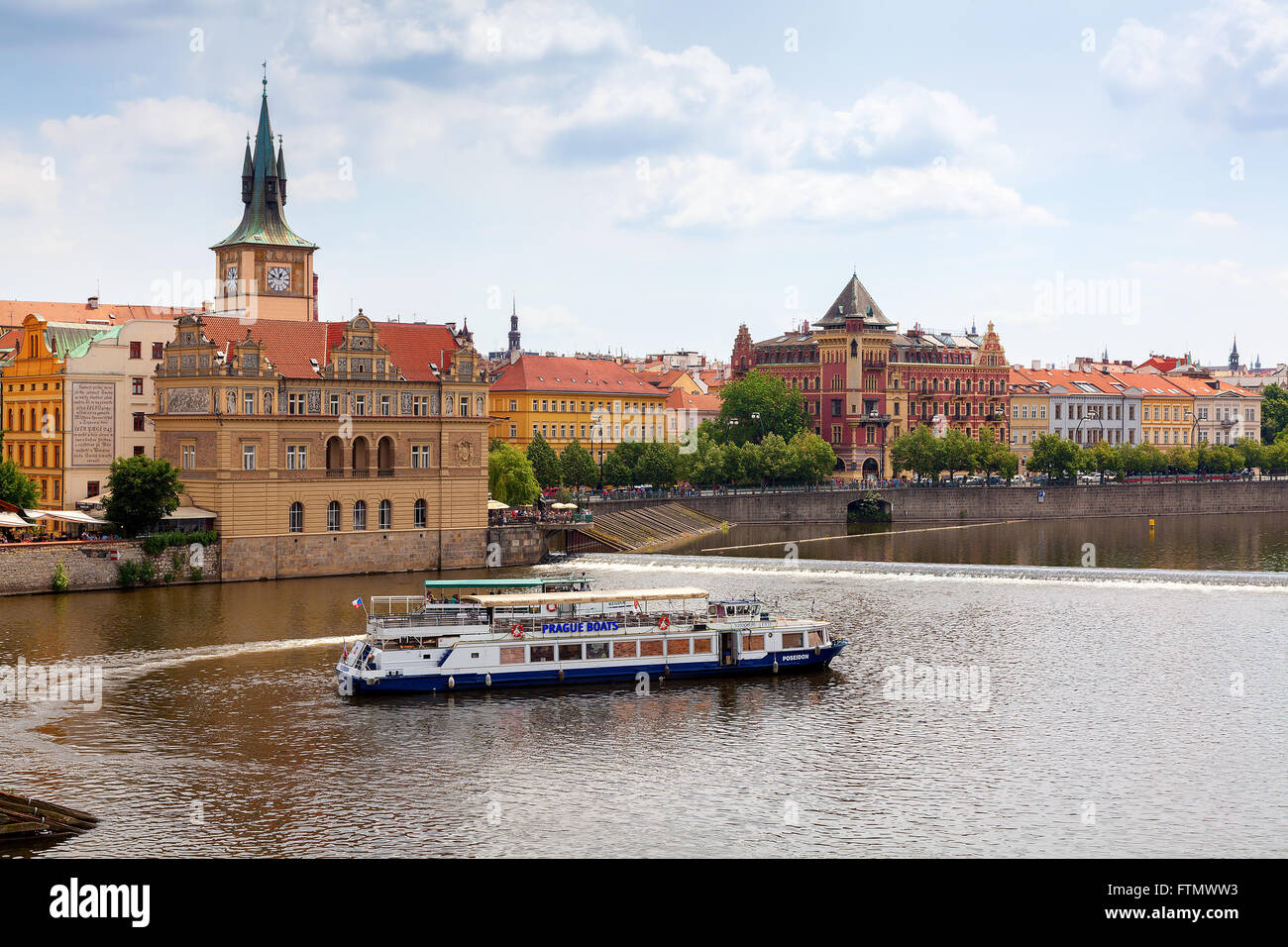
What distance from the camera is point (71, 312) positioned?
5522 inches

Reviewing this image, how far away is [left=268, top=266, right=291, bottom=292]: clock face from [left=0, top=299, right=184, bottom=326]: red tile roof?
86.4 feet

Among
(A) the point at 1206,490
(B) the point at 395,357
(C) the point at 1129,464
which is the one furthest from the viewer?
(C) the point at 1129,464

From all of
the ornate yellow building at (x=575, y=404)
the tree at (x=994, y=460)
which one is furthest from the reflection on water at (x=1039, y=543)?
the ornate yellow building at (x=575, y=404)

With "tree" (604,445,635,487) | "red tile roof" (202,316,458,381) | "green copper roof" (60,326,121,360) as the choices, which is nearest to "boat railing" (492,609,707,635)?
"red tile roof" (202,316,458,381)

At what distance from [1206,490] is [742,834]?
477 feet

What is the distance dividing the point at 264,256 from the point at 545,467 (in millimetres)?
33324

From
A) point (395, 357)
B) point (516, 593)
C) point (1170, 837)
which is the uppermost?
point (395, 357)

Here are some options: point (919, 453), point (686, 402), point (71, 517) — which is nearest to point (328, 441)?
point (71, 517)

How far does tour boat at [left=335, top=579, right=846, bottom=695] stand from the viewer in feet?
198

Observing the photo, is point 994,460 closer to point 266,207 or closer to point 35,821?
point 266,207
